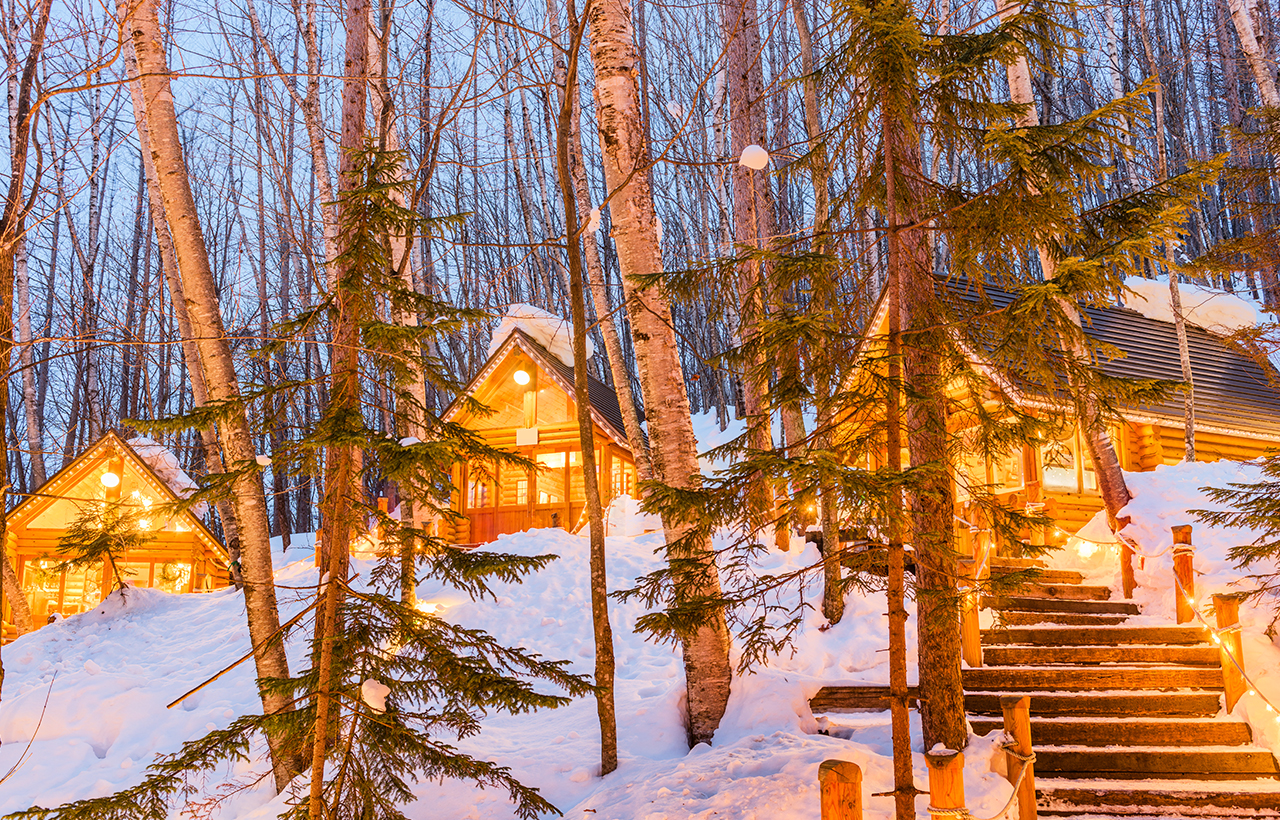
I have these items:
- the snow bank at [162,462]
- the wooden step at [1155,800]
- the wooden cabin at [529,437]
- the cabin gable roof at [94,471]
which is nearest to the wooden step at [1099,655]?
the wooden step at [1155,800]

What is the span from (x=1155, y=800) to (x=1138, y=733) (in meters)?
0.87

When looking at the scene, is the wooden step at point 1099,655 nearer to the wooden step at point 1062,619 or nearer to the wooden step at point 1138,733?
the wooden step at point 1062,619

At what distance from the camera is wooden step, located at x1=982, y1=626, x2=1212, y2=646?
26.9 feet

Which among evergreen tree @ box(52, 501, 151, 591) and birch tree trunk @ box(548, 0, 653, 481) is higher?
birch tree trunk @ box(548, 0, 653, 481)

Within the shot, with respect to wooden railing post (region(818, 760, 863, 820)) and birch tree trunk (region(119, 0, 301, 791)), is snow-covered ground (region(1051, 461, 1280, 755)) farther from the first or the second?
birch tree trunk (region(119, 0, 301, 791))

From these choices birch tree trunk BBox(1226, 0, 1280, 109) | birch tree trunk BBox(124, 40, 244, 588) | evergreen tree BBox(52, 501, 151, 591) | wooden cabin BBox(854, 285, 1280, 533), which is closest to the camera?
birch tree trunk BBox(124, 40, 244, 588)

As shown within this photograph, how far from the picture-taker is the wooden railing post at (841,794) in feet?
11.9

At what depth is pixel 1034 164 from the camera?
4375 mm

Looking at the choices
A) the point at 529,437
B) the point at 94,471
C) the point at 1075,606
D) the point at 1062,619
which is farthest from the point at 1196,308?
→ the point at 94,471

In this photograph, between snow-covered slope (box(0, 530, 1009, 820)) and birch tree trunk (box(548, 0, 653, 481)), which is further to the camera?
birch tree trunk (box(548, 0, 653, 481))

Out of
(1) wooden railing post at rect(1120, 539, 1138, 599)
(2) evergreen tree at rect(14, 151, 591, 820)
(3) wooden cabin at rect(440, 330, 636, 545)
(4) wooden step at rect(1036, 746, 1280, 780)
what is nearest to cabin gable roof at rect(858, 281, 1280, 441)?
(1) wooden railing post at rect(1120, 539, 1138, 599)

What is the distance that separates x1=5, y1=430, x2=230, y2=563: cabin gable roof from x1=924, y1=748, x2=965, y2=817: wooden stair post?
1779 centimetres

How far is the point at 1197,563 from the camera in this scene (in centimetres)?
974

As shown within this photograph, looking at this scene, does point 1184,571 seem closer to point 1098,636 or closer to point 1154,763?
point 1098,636
